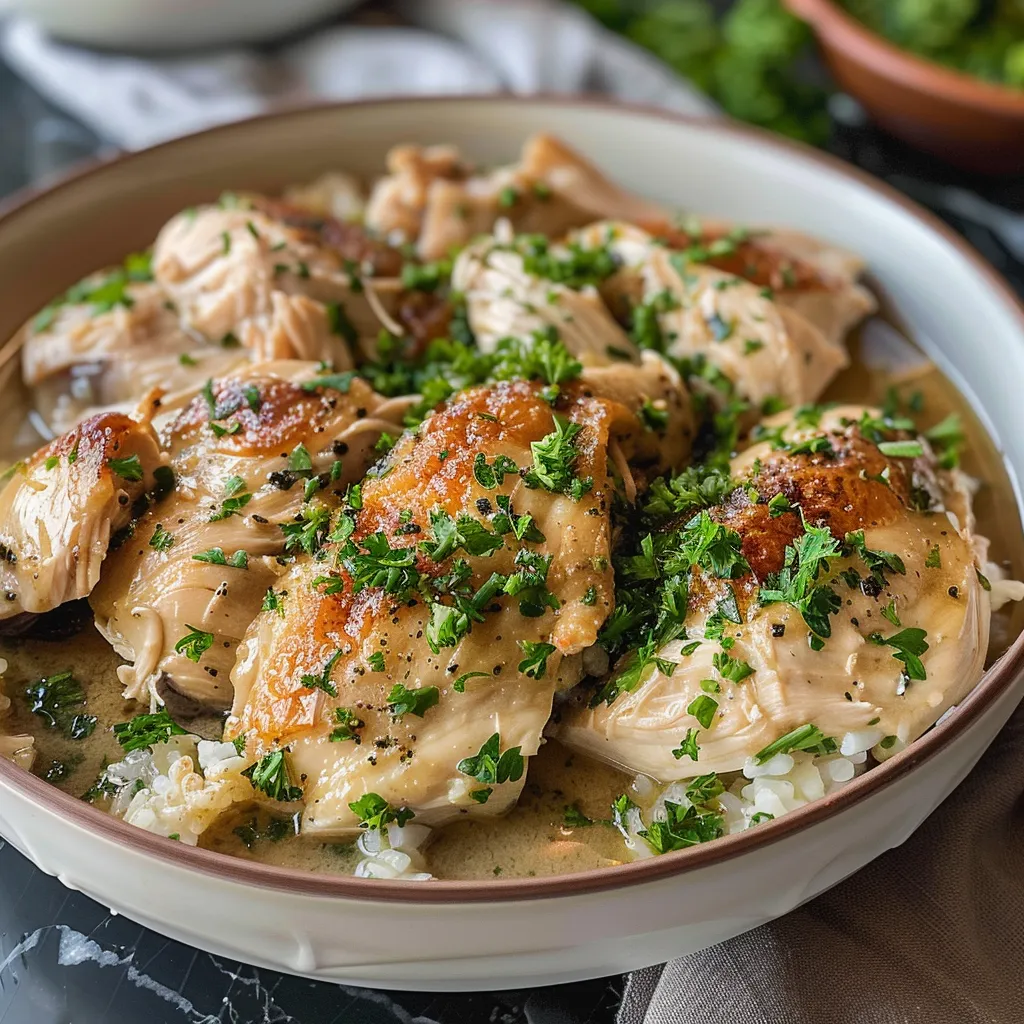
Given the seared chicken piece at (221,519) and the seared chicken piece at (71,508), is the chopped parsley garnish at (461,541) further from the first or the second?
the seared chicken piece at (71,508)

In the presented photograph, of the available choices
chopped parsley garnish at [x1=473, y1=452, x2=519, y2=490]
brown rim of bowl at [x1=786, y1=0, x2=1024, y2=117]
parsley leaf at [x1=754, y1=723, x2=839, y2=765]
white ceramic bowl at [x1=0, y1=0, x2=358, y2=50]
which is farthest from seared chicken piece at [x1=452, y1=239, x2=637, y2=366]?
white ceramic bowl at [x1=0, y1=0, x2=358, y2=50]

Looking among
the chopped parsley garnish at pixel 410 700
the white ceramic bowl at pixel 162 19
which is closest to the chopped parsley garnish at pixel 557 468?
the chopped parsley garnish at pixel 410 700

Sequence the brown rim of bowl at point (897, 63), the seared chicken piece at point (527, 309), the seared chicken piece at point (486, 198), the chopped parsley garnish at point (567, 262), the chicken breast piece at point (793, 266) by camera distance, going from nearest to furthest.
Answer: the seared chicken piece at point (527, 309), the chopped parsley garnish at point (567, 262), the chicken breast piece at point (793, 266), the seared chicken piece at point (486, 198), the brown rim of bowl at point (897, 63)

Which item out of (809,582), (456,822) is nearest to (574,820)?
(456,822)

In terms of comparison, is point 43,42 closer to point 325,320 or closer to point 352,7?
point 352,7

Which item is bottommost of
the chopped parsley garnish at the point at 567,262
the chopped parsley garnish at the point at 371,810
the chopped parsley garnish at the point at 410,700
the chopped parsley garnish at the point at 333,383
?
the chopped parsley garnish at the point at 371,810
